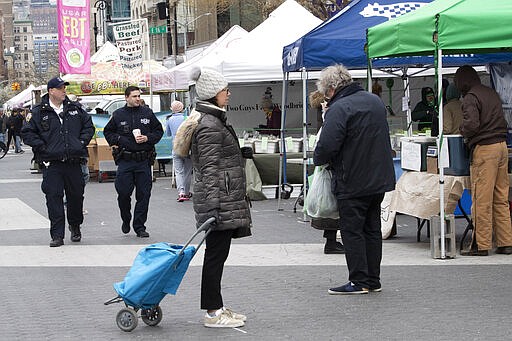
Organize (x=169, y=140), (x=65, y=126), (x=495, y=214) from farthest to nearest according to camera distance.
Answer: (x=169, y=140) < (x=65, y=126) < (x=495, y=214)

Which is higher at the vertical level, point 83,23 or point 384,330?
point 83,23

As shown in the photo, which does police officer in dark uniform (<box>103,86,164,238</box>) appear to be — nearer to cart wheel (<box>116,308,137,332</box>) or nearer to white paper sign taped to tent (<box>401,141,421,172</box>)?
white paper sign taped to tent (<box>401,141,421,172</box>)

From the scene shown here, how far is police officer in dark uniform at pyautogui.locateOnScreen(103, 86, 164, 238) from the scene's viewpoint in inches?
501

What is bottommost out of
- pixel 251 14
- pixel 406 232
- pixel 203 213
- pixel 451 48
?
pixel 406 232

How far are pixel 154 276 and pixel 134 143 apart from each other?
18.4ft

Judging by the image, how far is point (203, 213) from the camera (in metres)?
7.25

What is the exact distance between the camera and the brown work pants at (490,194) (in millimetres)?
10348

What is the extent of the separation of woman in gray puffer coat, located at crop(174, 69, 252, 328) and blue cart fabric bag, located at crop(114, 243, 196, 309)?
8.4 inches

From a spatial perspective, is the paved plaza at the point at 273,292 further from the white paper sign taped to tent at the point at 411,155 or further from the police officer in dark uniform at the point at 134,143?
the white paper sign taped to tent at the point at 411,155

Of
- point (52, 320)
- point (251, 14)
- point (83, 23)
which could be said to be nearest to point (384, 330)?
point (52, 320)

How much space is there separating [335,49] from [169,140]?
1089cm

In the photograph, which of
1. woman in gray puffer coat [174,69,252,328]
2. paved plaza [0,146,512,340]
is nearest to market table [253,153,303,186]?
paved plaza [0,146,512,340]

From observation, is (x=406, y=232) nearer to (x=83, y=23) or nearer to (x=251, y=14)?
(x=83, y=23)

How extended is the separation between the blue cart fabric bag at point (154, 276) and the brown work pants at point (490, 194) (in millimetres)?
4082
